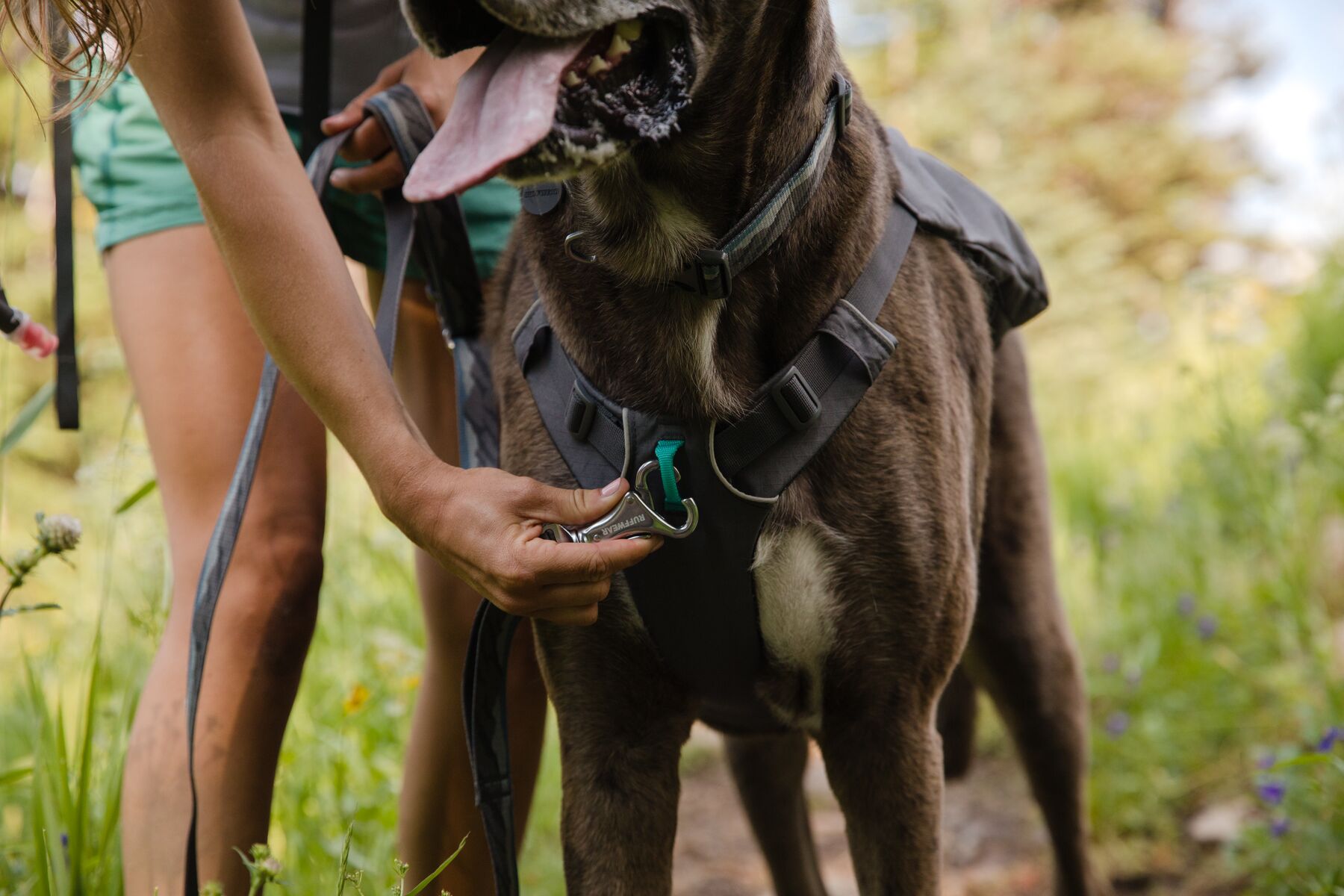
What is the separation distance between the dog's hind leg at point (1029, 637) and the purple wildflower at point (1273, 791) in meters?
0.40

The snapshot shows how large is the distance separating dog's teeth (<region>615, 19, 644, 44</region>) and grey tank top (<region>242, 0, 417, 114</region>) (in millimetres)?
857

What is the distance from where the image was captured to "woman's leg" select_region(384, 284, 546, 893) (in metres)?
2.43

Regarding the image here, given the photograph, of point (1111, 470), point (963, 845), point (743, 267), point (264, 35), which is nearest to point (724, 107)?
point (743, 267)

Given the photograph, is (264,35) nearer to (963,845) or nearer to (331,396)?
(331,396)

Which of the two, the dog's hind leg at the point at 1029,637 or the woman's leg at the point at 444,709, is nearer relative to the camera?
the woman's leg at the point at 444,709

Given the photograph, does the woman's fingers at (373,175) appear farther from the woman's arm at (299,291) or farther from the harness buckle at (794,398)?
the harness buckle at (794,398)

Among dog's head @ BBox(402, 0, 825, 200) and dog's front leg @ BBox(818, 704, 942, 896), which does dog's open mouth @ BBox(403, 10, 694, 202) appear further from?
dog's front leg @ BBox(818, 704, 942, 896)

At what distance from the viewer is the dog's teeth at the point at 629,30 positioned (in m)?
1.57

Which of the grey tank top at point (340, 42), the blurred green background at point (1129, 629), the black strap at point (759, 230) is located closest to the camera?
the black strap at point (759, 230)

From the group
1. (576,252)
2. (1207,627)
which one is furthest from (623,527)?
(1207,627)

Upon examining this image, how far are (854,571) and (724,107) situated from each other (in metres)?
0.73

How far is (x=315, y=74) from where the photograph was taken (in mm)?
2168

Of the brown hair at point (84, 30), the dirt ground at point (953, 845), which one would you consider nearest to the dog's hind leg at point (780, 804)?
the dirt ground at point (953, 845)

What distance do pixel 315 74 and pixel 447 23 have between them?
70 cm
